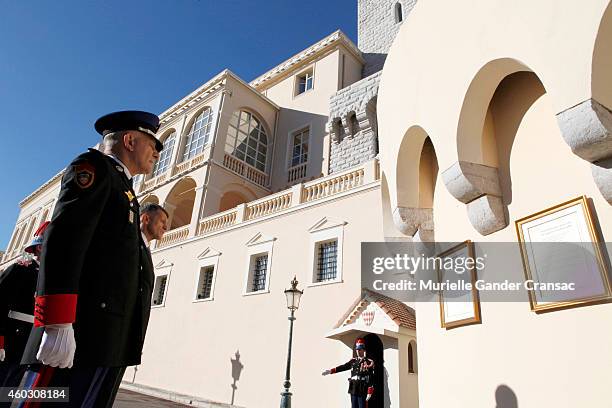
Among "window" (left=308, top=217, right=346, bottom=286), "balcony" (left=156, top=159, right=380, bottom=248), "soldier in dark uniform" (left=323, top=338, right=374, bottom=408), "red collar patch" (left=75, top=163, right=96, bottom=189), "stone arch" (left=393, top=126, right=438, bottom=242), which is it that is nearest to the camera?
"red collar patch" (left=75, top=163, right=96, bottom=189)

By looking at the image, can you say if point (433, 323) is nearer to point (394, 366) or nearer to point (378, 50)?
point (394, 366)

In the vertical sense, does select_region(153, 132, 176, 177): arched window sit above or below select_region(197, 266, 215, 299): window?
above

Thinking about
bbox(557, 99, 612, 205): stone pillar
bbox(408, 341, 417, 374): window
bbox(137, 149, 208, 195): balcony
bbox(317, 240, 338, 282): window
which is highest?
bbox(137, 149, 208, 195): balcony

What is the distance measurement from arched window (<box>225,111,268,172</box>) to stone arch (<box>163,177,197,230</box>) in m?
2.61

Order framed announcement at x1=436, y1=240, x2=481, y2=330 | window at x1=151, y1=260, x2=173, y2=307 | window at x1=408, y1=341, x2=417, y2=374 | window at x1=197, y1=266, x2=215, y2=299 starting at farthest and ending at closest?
1. window at x1=151, y1=260, x2=173, y2=307
2. window at x1=197, y1=266, x2=215, y2=299
3. window at x1=408, y1=341, x2=417, y2=374
4. framed announcement at x1=436, y1=240, x2=481, y2=330

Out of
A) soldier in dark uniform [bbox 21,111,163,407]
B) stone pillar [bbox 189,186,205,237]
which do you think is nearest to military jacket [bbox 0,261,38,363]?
soldier in dark uniform [bbox 21,111,163,407]

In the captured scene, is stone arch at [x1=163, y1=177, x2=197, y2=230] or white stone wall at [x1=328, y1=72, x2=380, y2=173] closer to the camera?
white stone wall at [x1=328, y1=72, x2=380, y2=173]

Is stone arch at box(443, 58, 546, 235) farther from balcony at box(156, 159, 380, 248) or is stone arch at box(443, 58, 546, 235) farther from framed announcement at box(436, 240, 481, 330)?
balcony at box(156, 159, 380, 248)

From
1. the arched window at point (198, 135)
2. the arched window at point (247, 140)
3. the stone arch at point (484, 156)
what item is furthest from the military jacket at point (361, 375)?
the arched window at point (198, 135)

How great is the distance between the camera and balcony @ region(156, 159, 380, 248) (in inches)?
420

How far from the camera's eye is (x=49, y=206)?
3291cm

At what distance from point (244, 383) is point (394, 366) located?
17.5 ft

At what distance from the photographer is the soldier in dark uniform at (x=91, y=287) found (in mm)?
1806

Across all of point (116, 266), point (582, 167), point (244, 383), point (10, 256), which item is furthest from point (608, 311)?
point (10, 256)
